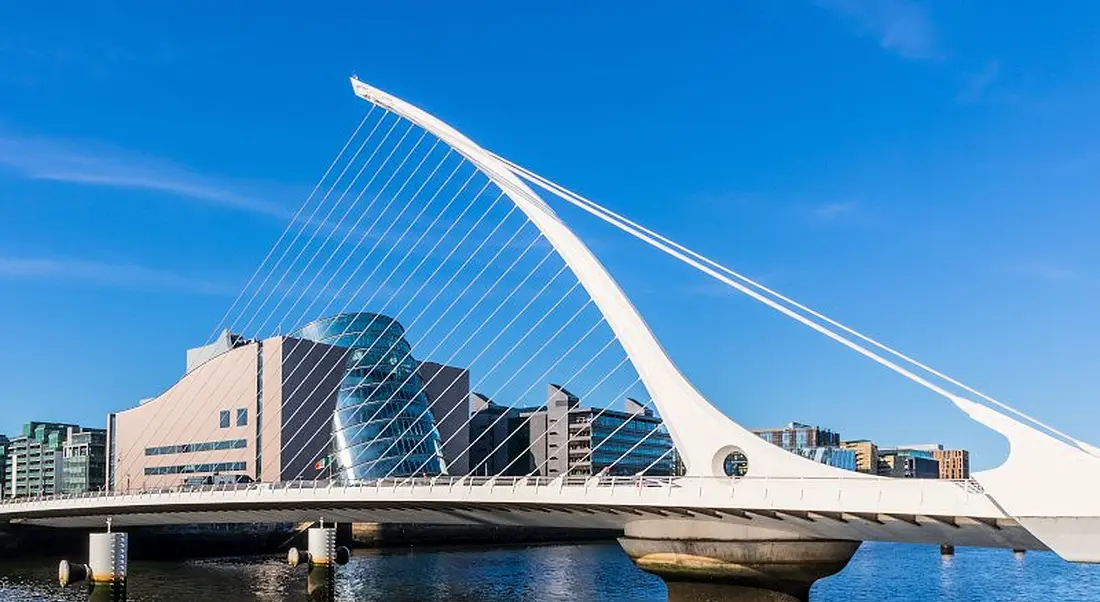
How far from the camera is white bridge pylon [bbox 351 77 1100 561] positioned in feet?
74.0

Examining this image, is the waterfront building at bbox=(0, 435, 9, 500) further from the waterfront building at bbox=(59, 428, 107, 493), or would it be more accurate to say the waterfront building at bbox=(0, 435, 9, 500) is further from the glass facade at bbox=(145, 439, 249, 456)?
the glass facade at bbox=(145, 439, 249, 456)

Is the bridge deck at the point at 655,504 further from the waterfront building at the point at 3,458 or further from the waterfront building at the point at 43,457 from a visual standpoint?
the waterfront building at the point at 3,458

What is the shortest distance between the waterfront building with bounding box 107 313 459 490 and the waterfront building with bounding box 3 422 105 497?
43.6m

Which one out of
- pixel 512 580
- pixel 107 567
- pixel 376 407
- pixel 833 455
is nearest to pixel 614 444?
pixel 833 455

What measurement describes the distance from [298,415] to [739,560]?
2945 inches

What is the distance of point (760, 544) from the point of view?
31172 mm

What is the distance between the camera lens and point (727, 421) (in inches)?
1259

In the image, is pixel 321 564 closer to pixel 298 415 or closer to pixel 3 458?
pixel 298 415

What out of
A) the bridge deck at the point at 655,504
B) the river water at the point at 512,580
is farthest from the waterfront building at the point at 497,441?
the bridge deck at the point at 655,504

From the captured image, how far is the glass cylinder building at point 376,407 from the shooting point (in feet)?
315

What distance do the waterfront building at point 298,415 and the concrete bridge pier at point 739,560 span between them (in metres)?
A: 61.2

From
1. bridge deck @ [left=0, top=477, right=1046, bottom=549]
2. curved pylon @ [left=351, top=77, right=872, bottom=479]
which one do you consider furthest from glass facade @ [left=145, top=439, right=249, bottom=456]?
curved pylon @ [left=351, top=77, right=872, bottom=479]

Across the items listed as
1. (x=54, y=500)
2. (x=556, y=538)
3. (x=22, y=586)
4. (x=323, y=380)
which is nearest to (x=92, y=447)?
(x=323, y=380)

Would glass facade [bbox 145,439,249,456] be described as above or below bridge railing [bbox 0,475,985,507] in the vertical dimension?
below
